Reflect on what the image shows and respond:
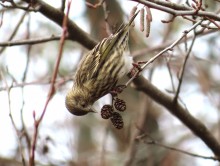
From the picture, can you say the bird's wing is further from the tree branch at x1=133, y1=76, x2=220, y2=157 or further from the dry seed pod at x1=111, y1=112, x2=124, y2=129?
the dry seed pod at x1=111, y1=112, x2=124, y2=129

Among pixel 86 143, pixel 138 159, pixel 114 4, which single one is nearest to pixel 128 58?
pixel 138 159

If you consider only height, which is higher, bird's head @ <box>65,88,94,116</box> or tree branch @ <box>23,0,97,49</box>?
tree branch @ <box>23,0,97,49</box>

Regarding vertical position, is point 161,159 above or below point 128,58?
below

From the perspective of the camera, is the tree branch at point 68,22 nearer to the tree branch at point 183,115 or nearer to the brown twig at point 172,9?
the tree branch at point 183,115

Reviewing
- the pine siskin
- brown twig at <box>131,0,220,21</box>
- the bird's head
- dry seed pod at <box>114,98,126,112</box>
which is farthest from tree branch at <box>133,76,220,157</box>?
brown twig at <box>131,0,220,21</box>

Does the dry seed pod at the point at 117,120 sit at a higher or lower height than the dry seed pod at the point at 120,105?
lower

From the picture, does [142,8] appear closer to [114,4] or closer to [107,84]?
[107,84]

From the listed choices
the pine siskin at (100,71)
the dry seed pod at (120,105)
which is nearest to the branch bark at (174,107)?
the pine siskin at (100,71)

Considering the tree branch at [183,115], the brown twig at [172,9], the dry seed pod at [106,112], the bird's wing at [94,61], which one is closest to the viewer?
the brown twig at [172,9]
